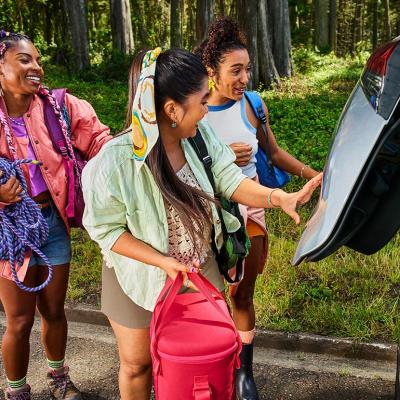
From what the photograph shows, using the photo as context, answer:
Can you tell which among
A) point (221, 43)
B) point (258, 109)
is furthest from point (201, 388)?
point (221, 43)

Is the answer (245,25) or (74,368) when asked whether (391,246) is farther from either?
(245,25)

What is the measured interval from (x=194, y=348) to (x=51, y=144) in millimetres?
1369

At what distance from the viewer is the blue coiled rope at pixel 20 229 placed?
2.69 meters

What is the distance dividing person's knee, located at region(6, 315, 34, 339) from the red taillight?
Result: 2.13 meters

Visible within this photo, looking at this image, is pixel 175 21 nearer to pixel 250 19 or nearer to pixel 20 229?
pixel 250 19

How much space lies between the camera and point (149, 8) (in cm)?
3094

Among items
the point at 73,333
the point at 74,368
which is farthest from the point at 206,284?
the point at 73,333

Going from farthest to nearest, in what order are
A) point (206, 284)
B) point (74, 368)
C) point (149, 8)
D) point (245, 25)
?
1. point (149, 8)
2. point (245, 25)
3. point (74, 368)
4. point (206, 284)

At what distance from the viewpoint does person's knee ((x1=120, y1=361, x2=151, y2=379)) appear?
96.3 inches

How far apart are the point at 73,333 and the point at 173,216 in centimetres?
219

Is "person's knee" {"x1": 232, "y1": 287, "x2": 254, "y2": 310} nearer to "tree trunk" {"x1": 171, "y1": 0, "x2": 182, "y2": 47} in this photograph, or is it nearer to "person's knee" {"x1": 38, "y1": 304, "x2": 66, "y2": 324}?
"person's knee" {"x1": 38, "y1": 304, "x2": 66, "y2": 324}

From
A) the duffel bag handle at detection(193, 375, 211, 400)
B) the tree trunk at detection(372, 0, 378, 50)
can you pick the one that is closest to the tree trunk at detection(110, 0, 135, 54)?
the tree trunk at detection(372, 0, 378, 50)

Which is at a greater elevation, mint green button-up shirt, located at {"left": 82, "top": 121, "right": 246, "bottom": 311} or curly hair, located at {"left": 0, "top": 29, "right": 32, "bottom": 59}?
curly hair, located at {"left": 0, "top": 29, "right": 32, "bottom": 59}

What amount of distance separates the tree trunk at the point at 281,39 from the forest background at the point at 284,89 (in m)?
0.02
